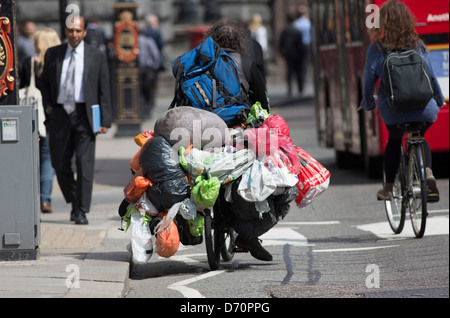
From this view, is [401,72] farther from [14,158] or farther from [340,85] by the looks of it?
[340,85]

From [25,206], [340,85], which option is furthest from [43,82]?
[340,85]

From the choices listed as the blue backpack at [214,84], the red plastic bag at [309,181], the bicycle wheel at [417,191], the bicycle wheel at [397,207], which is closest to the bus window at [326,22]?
the bicycle wheel at [397,207]

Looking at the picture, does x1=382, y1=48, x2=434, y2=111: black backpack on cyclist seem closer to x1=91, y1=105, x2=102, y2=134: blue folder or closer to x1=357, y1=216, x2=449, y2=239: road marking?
x1=357, y1=216, x2=449, y2=239: road marking

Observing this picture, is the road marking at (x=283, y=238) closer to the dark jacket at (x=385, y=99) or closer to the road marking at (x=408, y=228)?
the road marking at (x=408, y=228)

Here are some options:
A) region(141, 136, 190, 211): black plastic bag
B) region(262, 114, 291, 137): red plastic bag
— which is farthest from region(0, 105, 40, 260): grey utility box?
region(262, 114, 291, 137): red plastic bag

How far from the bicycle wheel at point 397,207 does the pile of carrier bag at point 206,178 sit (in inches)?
58.7

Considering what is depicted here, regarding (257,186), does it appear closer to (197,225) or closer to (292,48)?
(197,225)

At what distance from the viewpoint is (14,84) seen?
25.2ft

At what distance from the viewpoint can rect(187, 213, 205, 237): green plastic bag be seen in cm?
700

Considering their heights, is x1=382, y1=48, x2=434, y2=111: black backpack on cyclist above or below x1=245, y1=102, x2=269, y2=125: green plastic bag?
above

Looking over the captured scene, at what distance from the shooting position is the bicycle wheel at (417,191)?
8.11 m

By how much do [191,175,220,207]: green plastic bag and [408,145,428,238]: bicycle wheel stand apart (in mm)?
2000
